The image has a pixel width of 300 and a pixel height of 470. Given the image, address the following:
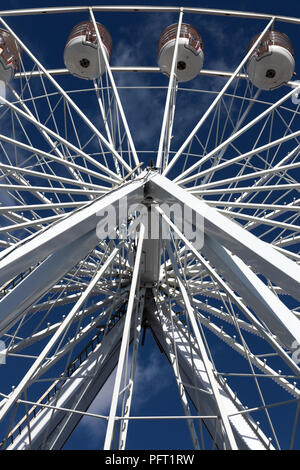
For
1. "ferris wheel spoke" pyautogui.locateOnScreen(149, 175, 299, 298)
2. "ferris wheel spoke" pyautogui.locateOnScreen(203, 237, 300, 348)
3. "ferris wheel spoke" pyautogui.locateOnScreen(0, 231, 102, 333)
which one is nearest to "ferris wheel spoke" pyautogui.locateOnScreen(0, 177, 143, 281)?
"ferris wheel spoke" pyautogui.locateOnScreen(0, 231, 102, 333)

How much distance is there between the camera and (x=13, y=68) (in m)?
17.6

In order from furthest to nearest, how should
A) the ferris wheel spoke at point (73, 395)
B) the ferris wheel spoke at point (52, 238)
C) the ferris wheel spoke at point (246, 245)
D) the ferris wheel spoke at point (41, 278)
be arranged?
the ferris wheel spoke at point (73, 395)
the ferris wheel spoke at point (41, 278)
the ferris wheel spoke at point (52, 238)
the ferris wheel spoke at point (246, 245)

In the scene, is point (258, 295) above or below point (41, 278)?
below

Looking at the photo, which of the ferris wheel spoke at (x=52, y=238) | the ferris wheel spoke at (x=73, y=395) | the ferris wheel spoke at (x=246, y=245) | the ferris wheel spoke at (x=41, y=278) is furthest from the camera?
the ferris wheel spoke at (x=73, y=395)

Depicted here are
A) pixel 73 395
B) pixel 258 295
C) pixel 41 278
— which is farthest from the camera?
pixel 73 395

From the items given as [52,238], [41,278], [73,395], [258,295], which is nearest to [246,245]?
[258,295]

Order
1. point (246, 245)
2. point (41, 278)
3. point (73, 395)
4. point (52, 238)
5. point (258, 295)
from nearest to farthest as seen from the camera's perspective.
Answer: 1. point (246, 245)
2. point (258, 295)
3. point (52, 238)
4. point (41, 278)
5. point (73, 395)

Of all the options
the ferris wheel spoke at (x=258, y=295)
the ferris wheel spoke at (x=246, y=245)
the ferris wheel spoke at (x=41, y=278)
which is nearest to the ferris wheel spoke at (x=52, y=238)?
the ferris wheel spoke at (x=41, y=278)

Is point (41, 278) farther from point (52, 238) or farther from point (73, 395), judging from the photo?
point (73, 395)

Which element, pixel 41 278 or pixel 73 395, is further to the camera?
pixel 73 395

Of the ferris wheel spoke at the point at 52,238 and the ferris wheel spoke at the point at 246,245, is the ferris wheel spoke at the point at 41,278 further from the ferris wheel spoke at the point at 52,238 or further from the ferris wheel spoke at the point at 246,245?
the ferris wheel spoke at the point at 246,245

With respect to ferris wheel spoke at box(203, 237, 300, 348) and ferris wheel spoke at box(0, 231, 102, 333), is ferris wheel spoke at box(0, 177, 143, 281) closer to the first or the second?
ferris wheel spoke at box(0, 231, 102, 333)
